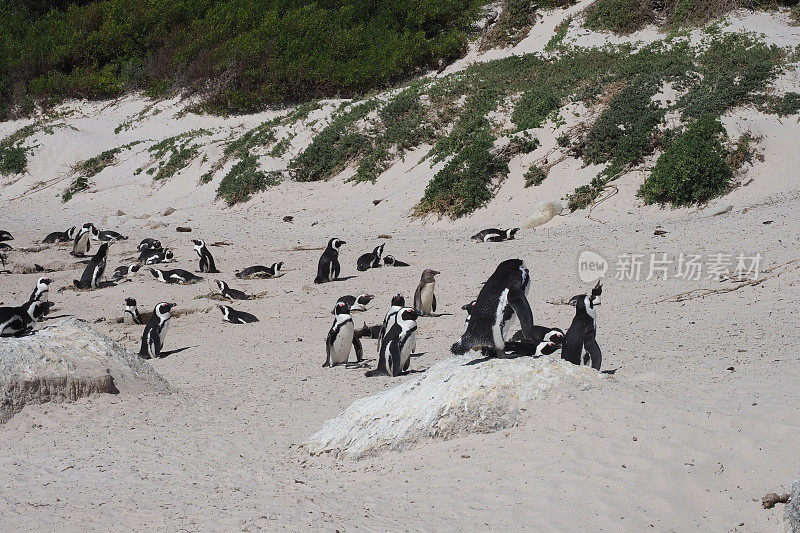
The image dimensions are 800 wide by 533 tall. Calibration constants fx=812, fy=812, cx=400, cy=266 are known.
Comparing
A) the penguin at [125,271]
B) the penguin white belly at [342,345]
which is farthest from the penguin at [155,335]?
the penguin at [125,271]

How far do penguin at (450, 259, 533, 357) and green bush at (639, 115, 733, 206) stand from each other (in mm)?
9168

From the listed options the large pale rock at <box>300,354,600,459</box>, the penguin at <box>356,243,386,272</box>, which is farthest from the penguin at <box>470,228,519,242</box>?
the large pale rock at <box>300,354,600,459</box>

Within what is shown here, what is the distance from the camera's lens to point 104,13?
34.0 m

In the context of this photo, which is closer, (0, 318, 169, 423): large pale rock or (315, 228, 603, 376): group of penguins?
(315, 228, 603, 376): group of penguins

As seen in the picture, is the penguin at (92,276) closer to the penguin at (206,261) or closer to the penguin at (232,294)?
the penguin at (206,261)

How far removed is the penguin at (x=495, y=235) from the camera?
1392cm

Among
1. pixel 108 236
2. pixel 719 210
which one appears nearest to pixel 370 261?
pixel 719 210

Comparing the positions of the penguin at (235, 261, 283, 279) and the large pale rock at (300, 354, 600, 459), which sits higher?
the large pale rock at (300, 354, 600, 459)

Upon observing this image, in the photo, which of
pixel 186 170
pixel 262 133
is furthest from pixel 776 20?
pixel 186 170

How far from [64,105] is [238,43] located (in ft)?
27.9

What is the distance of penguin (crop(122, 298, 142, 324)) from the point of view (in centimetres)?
1073

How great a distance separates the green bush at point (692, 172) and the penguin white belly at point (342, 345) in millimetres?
8006

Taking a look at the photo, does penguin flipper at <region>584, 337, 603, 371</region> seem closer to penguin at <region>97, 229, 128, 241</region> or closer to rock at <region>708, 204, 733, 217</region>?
rock at <region>708, 204, 733, 217</region>

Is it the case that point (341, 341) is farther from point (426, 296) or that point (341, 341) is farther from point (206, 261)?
point (206, 261)
